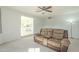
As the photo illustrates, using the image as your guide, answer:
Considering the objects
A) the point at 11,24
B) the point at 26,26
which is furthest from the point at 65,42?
the point at 11,24

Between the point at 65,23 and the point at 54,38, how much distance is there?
41 centimetres

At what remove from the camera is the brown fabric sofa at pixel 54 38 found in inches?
73.7

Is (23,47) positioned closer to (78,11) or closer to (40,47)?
(40,47)

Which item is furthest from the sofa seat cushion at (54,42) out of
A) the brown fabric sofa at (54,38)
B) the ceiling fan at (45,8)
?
the ceiling fan at (45,8)

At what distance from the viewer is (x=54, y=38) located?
1.95 meters

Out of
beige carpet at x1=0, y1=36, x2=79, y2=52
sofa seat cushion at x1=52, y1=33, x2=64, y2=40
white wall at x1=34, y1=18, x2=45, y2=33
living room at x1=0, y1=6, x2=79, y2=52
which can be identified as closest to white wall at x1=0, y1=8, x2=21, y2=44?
living room at x1=0, y1=6, x2=79, y2=52

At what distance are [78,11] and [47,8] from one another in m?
0.66

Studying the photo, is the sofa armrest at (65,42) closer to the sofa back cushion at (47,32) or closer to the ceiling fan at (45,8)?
the sofa back cushion at (47,32)

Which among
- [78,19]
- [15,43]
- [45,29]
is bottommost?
[15,43]

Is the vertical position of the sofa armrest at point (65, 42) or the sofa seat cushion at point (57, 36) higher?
the sofa seat cushion at point (57, 36)

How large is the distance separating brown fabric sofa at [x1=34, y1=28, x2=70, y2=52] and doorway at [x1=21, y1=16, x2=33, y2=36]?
0.20 meters

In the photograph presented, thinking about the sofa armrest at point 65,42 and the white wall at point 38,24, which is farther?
the white wall at point 38,24
